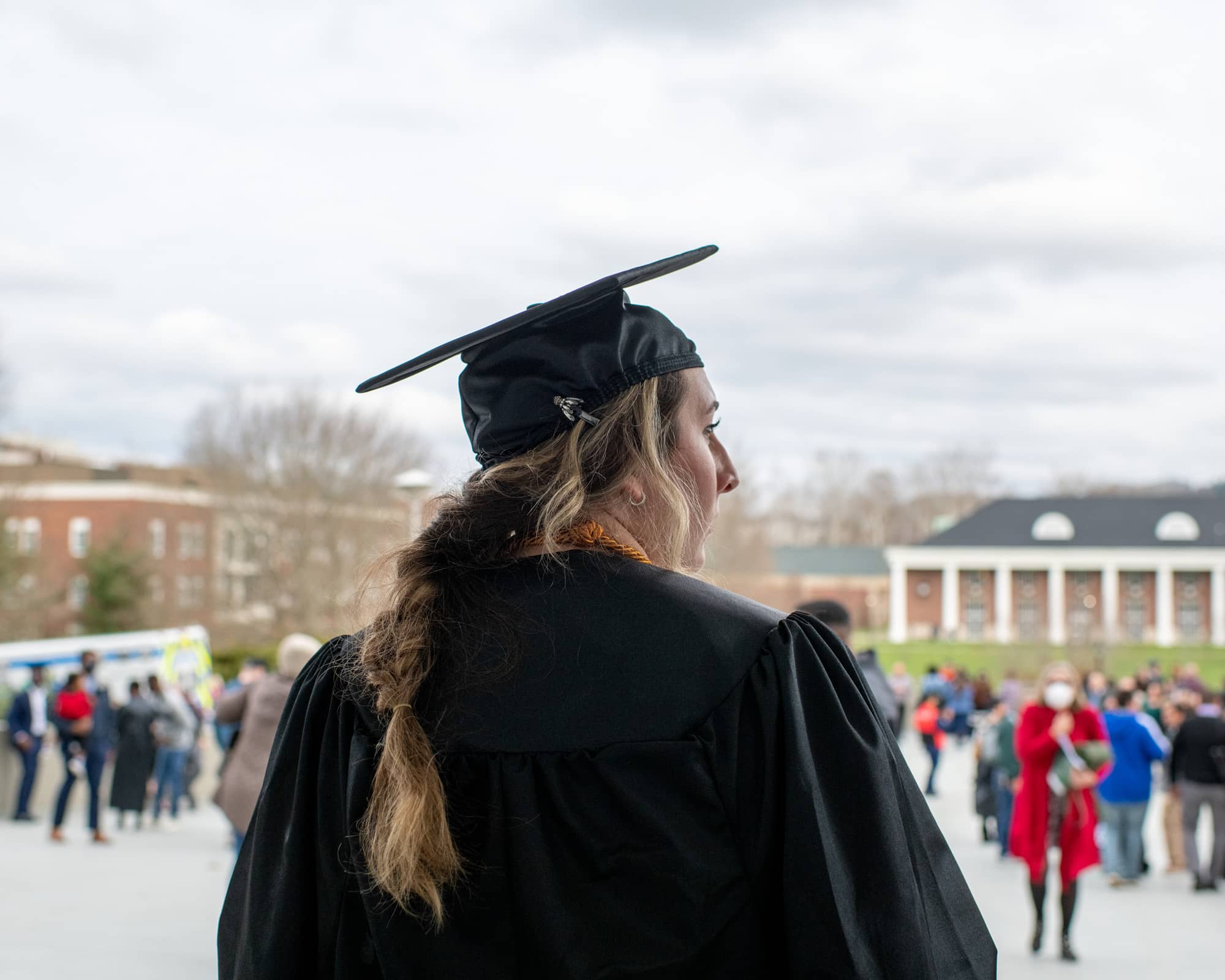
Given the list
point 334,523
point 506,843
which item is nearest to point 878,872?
point 506,843

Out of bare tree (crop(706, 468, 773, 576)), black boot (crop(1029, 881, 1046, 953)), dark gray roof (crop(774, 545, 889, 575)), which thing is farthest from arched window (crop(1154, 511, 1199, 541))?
black boot (crop(1029, 881, 1046, 953))

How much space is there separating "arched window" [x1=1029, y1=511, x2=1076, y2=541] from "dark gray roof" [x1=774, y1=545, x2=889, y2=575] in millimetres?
19003

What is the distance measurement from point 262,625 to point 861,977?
42350 millimetres

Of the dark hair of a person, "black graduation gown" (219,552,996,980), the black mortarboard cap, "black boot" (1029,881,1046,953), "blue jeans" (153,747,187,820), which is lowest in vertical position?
"blue jeans" (153,747,187,820)

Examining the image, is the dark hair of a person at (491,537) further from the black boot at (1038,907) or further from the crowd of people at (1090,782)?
the black boot at (1038,907)

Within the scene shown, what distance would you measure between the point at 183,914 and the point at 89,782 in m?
4.98

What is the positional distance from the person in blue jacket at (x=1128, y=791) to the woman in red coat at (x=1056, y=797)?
286 centimetres

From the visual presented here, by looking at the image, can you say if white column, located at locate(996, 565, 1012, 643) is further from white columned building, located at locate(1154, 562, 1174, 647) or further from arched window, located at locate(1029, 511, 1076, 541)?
white columned building, located at locate(1154, 562, 1174, 647)

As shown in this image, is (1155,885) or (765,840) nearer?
(765,840)

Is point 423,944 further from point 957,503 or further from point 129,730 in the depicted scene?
point 957,503

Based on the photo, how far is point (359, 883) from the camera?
1677mm

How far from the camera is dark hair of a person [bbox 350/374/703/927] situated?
167 centimetres

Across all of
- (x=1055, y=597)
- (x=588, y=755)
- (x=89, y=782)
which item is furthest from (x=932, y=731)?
(x=1055, y=597)

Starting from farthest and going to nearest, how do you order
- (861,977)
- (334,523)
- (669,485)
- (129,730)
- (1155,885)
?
(334,523), (129,730), (1155,885), (669,485), (861,977)
